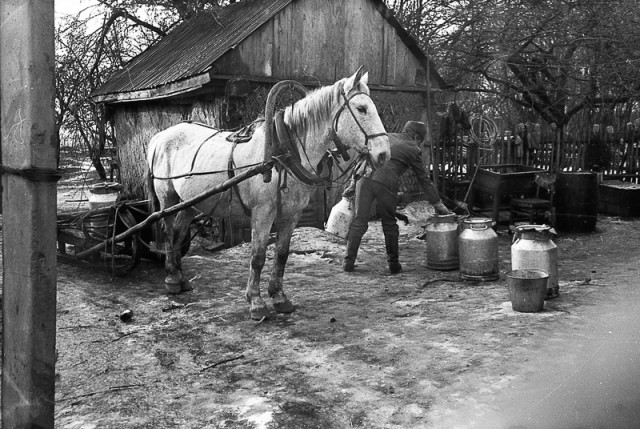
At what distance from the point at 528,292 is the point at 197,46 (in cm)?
876

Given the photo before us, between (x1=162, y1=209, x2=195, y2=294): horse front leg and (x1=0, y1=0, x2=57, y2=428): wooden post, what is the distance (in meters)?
4.40

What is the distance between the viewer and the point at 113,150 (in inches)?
650

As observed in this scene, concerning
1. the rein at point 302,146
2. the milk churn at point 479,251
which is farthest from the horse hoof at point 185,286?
the milk churn at point 479,251

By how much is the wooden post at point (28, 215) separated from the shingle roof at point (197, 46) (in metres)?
6.91

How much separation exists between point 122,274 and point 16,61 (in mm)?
5780

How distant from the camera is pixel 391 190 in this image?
335 inches

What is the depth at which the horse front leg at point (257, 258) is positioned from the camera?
6344 millimetres

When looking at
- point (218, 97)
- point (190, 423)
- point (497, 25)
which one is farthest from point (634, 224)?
point (190, 423)

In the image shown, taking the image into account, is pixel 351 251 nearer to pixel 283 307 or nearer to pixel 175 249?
pixel 283 307

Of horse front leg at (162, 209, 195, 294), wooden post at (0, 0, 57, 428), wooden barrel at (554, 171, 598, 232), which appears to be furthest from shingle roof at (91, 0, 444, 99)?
wooden post at (0, 0, 57, 428)

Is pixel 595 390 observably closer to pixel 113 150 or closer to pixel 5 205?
pixel 5 205

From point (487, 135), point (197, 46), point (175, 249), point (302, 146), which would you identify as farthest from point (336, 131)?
point (487, 135)

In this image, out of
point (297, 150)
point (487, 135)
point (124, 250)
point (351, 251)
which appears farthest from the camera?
point (487, 135)

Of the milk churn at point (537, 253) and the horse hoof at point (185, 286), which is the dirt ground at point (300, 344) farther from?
the milk churn at point (537, 253)
